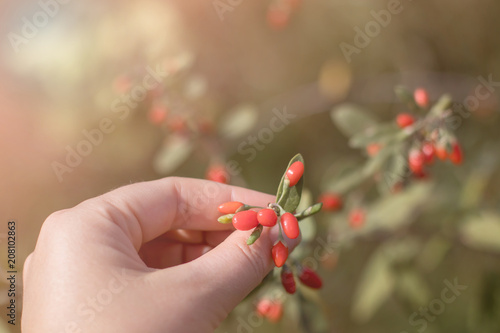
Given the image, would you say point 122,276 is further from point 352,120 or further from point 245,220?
point 352,120

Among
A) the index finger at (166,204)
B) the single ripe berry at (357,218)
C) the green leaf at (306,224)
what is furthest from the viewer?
the single ripe berry at (357,218)

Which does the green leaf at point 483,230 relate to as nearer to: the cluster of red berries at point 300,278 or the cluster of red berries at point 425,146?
the cluster of red berries at point 425,146

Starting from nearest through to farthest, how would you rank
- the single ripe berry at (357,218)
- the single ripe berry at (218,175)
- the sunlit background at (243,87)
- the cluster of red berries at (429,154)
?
1. the cluster of red berries at (429,154)
2. the single ripe berry at (218,175)
3. the single ripe berry at (357,218)
4. the sunlit background at (243,87)

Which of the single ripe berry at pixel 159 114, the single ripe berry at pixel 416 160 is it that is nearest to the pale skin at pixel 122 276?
the single ripe berry at pixel 416 160

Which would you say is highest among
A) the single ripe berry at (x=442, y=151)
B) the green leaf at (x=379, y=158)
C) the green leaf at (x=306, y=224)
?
the green leaf at (x=306, y=224)

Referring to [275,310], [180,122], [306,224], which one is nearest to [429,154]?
[306,224]

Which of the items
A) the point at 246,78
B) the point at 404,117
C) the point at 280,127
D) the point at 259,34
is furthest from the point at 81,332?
the point at 259,34
